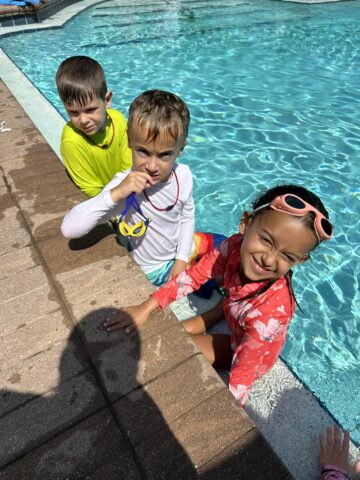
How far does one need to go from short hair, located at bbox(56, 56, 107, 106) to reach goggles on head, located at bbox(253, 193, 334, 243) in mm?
2015

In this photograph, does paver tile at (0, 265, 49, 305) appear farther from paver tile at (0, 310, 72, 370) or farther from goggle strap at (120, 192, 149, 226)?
goggle strap at (120, 192, 149, 226)

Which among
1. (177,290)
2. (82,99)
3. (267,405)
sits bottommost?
(267,405)

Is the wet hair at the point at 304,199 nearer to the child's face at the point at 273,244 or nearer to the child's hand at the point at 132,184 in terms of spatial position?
the child's face at the point at 273,244

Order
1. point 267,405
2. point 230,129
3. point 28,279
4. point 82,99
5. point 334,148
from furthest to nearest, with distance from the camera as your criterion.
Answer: point 230,129 < point 334,148 < point 82,99 < point 28,279 < point 267,405

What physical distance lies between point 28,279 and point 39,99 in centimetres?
531

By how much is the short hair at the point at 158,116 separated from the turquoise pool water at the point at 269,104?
243 cm

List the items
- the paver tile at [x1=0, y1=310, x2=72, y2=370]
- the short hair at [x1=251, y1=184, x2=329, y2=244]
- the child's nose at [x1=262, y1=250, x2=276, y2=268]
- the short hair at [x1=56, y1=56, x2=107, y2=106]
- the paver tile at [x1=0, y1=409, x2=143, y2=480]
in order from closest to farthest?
the paver tile at [x1=0, y1=409, x2=143, y2=480] → the short hair at [x1=251, y1=184, x2=329, y2=244] → the child's nose at [x1=262, y1=250, x2=276, y2=268] → the paver tile at [x1=0, y1=310, x2=72, y2=370] → the short hair at [x1=56, y1=56, x2=107, y2=106]

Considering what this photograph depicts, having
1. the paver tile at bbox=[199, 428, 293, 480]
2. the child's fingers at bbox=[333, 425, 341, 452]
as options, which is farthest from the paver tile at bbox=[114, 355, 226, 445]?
the child's fingers at bbox=[333, 425, 341, 452]

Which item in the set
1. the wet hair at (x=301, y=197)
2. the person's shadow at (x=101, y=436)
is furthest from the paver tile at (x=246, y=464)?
→ the wet hair at (x=301, y=197)

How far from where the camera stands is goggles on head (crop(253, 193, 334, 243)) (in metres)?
1.76

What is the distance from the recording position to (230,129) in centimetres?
723

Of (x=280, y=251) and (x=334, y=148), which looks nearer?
(x=280, y=251)

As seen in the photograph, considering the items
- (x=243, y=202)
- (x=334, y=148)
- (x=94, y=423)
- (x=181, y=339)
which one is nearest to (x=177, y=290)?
(x=181, y=339)

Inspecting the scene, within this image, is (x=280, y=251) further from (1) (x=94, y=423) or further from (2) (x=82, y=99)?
(2) (x=82, y=99)
